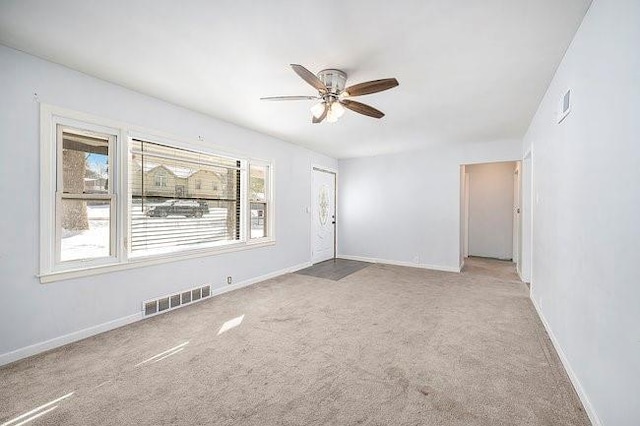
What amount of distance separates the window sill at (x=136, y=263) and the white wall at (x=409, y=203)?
297 cm

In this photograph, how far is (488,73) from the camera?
256 cm

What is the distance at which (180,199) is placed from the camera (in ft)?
11.7

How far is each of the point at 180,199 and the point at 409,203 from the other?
4451 mm

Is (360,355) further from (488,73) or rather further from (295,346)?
(488,73)

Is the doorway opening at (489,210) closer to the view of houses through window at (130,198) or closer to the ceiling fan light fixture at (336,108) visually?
the ceiling fan light fixture at (336,108)

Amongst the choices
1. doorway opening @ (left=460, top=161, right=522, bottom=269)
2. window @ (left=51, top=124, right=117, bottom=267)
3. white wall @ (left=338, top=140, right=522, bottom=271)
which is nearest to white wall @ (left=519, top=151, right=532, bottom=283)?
white wall @ (left=338, top=140, right=522, bottom=271)

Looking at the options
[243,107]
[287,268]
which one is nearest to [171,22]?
[243,107]

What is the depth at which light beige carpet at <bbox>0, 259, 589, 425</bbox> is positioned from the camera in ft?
5.52

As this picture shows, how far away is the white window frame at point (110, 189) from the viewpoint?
2.42 meters

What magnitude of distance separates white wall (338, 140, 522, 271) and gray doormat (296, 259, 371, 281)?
1.72ft

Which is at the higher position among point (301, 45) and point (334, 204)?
point (301, 45)

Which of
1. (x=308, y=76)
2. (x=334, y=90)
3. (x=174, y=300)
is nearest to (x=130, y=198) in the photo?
(x=174, y=300)

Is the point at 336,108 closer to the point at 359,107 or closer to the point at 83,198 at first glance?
the point at 359,107

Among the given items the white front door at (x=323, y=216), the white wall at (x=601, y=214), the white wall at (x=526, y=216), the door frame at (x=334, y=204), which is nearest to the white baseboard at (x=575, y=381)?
Result: the white wall at (x=601, y=214)
